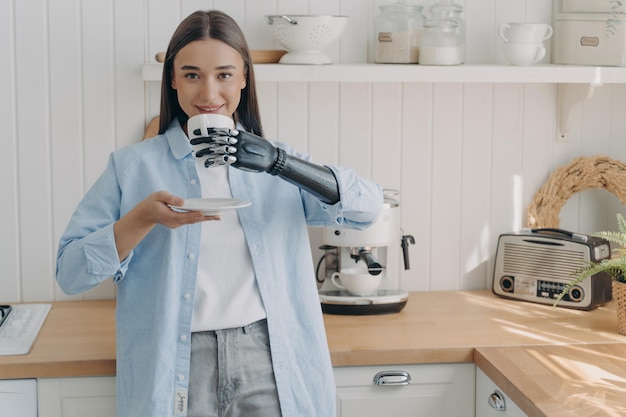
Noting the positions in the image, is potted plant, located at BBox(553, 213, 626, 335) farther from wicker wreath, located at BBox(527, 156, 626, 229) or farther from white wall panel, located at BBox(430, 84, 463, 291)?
white wall panel, located at BBox(430, 84, 463, 291)

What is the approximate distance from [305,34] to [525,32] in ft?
1.91

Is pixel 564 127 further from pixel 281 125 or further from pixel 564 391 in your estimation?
pixel 564 391

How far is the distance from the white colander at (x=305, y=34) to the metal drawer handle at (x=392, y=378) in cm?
80

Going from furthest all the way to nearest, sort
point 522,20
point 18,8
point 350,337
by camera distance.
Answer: point 522,20 < point 18,8 < point 350,337

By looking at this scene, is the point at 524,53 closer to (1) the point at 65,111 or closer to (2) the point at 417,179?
(2) the point at 417,179

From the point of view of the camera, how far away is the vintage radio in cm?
254

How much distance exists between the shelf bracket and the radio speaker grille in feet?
1.17

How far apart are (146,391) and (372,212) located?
57 centimetres

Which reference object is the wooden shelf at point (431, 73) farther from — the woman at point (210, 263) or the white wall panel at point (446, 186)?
the woman at point (210, 263)

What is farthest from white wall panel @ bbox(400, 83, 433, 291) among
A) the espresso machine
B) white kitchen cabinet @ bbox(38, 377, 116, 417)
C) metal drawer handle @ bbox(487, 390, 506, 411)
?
white kitchen cabinet @ bbox(38, 377, 116, 417)

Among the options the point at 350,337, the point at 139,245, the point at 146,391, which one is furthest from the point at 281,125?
the point at 146,391

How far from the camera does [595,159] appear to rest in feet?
8.93

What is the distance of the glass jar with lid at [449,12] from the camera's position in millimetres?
2537

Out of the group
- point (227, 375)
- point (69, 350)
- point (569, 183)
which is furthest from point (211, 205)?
point (569, 183)
